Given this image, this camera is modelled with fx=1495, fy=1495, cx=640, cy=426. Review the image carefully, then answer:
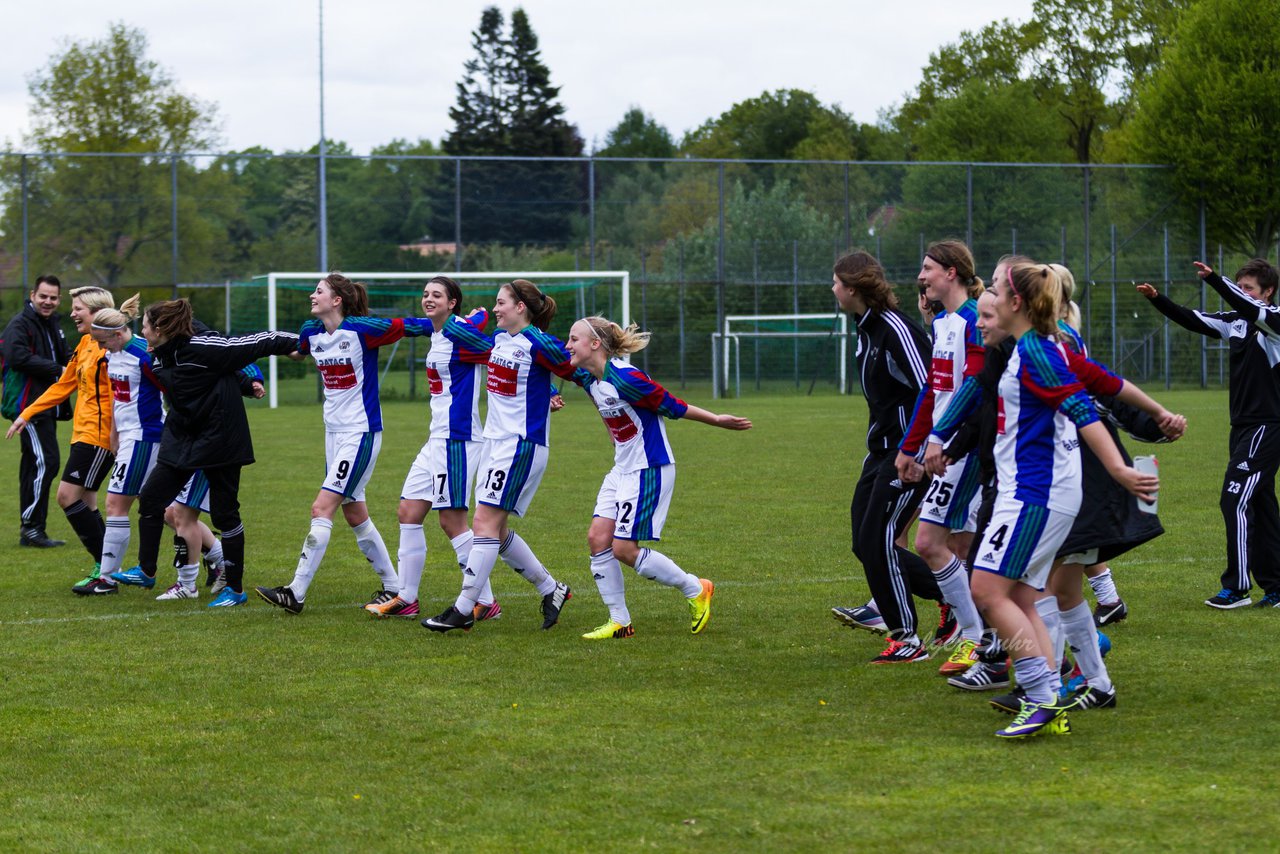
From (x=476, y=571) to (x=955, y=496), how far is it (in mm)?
2524

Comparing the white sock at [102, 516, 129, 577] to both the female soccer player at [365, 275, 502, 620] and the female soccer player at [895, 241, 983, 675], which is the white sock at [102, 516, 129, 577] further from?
the female soccer player at [895, 241, 983, 675]

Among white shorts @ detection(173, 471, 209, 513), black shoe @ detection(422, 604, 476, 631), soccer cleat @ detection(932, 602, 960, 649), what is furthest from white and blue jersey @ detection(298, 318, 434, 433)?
soccer cleat @ detection(932, 602, 960, 649)

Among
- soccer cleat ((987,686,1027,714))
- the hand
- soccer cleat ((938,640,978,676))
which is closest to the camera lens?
the hand

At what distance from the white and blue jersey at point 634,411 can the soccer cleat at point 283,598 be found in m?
2.00

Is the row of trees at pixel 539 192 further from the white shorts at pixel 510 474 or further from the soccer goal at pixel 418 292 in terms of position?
the white shorts at pixel 510 474

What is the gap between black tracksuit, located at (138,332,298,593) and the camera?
8.52 meters

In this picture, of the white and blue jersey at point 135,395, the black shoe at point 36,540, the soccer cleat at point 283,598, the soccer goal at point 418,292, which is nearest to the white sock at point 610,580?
the soccer cleat at point 283,598

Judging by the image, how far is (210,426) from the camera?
8562 millimetres

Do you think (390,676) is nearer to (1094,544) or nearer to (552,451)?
(1094,544)

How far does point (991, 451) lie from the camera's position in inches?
236

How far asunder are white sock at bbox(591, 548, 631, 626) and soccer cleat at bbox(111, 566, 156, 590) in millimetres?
3297

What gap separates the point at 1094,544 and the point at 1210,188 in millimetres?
38876

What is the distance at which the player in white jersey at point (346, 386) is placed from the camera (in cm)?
821

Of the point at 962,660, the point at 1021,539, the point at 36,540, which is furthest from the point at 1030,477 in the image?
the point at 36,540
